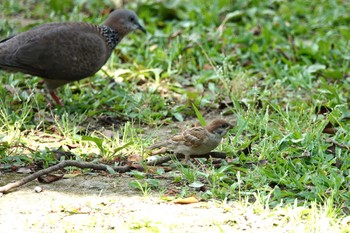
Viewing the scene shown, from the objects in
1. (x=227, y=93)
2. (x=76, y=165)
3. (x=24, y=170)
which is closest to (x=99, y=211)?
(x=76, y=165)

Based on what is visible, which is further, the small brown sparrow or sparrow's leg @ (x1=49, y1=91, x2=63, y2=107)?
sparrow's leg @ (x1=49, y1=91, x2=63, y2=107)

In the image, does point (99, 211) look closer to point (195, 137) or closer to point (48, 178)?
point (48, 178)

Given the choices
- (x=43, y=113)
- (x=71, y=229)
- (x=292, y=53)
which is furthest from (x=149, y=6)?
(x=71, y=229)

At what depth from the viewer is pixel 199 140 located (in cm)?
548

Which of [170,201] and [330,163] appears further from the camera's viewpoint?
[330,163]

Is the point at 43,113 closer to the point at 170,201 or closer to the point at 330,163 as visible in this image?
the point at 170,201

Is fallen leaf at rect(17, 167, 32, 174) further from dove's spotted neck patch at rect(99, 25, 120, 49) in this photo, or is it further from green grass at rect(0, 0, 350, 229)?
dove's spotted neck patch at rect(99, 25, 120, 49)

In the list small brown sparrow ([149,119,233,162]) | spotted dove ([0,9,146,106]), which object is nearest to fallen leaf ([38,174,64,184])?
small brown sparrow ([149,119,233,162])

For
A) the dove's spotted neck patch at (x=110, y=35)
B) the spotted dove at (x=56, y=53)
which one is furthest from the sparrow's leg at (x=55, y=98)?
the dove's spotted neck patch at (x=110, y=35)

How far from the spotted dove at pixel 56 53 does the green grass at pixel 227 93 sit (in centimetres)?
27

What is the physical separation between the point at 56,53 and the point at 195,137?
202 cm

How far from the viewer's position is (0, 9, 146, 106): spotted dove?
6820mm

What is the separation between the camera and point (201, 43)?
8.69 meters

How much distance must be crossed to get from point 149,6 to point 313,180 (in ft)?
17.6
